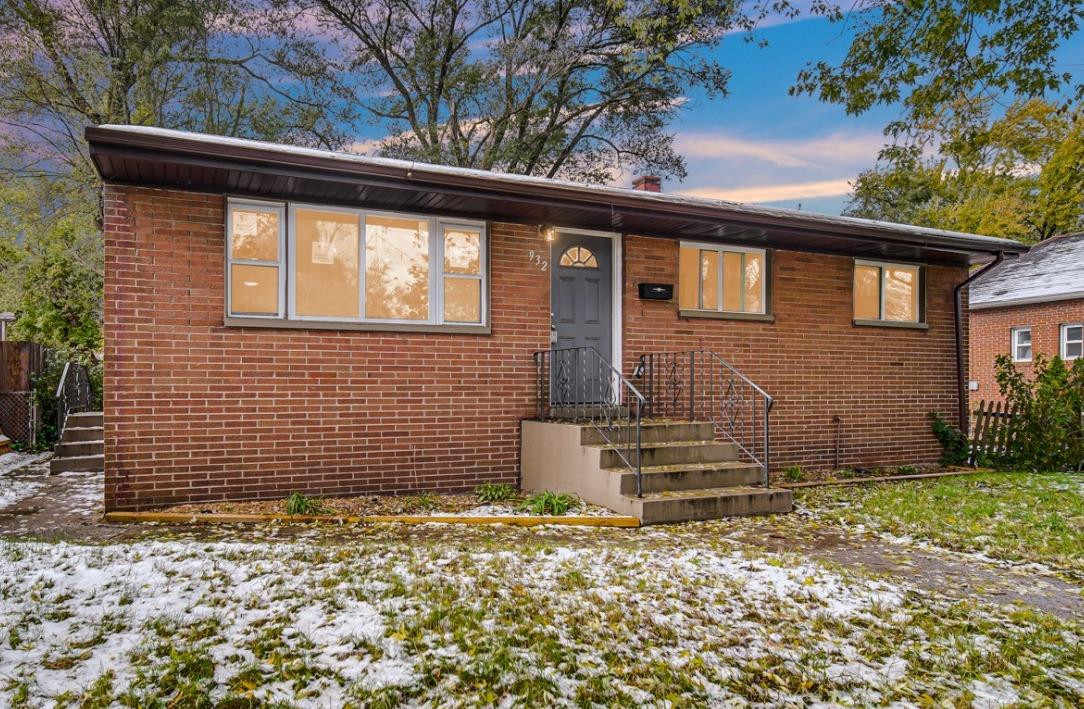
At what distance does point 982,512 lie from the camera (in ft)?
23.4

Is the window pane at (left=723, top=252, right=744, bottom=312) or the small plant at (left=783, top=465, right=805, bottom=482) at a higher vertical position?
the window pane at (left=723, top=252, right=744, bottom=312)

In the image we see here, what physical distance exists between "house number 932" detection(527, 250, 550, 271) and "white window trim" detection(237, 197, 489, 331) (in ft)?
1.82

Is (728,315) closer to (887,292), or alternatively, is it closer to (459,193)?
(887,292)

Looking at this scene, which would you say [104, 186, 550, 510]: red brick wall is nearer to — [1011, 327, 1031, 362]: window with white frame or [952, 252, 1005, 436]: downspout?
[952, 252, 1005, 436]: downspout

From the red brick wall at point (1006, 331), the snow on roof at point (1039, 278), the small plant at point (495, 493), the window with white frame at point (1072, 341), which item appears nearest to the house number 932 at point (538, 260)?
the small plant at point (495, 493)

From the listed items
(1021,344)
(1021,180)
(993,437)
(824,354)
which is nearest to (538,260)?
(824,354)

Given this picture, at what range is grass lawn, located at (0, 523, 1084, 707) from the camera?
301 cm

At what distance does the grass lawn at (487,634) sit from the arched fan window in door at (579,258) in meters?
4.43

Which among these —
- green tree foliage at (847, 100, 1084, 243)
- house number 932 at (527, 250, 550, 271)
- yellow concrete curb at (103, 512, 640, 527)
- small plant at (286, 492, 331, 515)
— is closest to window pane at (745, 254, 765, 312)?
house number 932 at (527, 250, 550, 271)

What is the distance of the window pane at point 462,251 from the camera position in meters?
8.02

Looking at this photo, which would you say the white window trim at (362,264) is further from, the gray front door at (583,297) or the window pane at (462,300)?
the gray front door at (583,297)

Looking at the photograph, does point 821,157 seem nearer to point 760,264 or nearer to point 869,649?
point 760,264

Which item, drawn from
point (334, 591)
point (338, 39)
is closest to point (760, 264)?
point (334, 591)

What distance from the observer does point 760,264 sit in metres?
9.72
